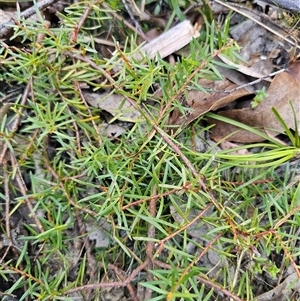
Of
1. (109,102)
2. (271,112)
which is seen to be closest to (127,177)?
(109,102)

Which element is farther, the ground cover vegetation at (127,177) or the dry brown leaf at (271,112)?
the dry brown leaf at (271,112)

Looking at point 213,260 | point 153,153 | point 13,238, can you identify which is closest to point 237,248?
point 213,260

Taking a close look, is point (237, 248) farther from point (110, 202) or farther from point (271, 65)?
point (271, 65)

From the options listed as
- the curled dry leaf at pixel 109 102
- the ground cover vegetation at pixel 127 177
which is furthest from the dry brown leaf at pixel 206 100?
the curled dry leaf at pixel 109 102

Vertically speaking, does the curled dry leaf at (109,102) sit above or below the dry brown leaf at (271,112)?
above

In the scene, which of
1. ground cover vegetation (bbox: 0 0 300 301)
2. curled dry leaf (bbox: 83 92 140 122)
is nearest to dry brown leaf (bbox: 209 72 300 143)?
ground cover vegetation (bbox: 0 0 300 301)

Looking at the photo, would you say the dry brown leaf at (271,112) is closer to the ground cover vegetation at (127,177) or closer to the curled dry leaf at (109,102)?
the ground cover vegetation at (127,177)
